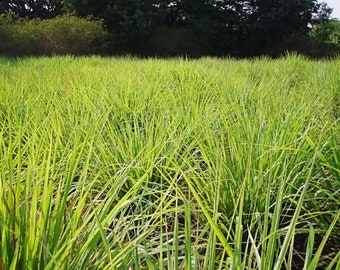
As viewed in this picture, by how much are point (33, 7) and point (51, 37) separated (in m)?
6.67

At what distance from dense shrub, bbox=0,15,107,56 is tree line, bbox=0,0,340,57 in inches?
1.1

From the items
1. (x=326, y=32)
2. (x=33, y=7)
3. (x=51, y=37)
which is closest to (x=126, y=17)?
(x=51, y=37)

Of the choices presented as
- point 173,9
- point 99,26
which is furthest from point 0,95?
point 173,9

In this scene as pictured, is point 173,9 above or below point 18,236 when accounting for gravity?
above

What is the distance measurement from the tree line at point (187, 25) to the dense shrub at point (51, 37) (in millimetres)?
27

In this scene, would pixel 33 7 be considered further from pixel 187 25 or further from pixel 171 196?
pixel 171 196

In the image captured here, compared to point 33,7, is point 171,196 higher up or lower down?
lower down

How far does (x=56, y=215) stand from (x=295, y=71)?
9.66 ft

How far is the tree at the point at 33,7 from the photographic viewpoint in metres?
15.0

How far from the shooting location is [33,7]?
49.7 ft

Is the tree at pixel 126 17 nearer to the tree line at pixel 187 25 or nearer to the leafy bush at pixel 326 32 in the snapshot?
the tree line at pixel 187 25

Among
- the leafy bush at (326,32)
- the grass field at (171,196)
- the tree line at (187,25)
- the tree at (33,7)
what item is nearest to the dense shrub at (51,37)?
the tree line at (187,25)

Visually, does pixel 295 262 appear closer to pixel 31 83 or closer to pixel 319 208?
pixel 319 208

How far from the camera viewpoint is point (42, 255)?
529 mm
